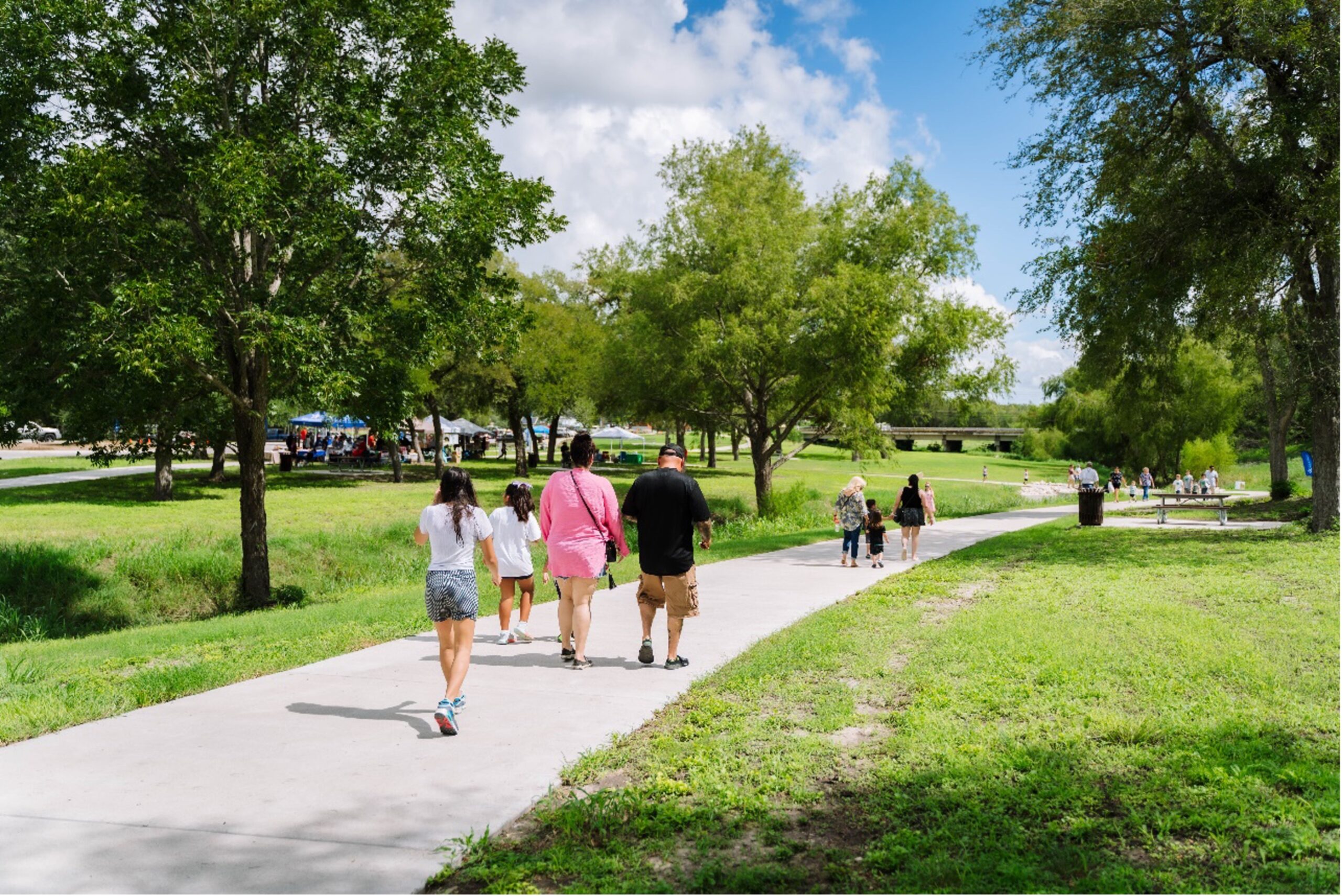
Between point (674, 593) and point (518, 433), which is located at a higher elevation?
point (518, 433)

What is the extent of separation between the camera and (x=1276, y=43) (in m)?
15.0

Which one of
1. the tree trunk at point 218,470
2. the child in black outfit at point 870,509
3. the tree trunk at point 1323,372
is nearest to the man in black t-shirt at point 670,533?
the child in black outfit at point 870,509

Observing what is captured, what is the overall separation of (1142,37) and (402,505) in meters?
20.0

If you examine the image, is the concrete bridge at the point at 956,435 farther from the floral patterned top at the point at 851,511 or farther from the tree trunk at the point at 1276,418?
the floral patterned top at the point at 851,511

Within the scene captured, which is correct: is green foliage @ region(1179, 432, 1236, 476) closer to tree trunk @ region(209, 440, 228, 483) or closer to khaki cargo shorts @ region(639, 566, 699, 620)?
tree trunk @ region(209, 440, 228, 483)

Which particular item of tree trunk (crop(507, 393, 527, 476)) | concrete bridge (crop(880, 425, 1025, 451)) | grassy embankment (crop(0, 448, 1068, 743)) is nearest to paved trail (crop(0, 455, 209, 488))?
grassy embankment (crop(0, 448, 1068, 743))

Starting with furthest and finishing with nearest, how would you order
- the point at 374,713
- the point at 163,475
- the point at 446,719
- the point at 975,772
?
1. the point at 163,475
2. the point at 374,713
3. the point at 446,719
4. the point at 975,772

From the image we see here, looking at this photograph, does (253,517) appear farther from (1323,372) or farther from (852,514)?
(1323,372)

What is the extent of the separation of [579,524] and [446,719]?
7.67 feet

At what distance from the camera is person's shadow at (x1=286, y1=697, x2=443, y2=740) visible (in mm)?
6469

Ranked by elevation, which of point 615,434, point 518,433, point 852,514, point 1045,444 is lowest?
point 852,514

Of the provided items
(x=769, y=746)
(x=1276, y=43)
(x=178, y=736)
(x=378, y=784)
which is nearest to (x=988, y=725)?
(x=769, y=746)

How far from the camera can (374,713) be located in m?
6.71

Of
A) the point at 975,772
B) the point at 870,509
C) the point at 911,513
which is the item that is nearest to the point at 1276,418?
the point at 911,513
